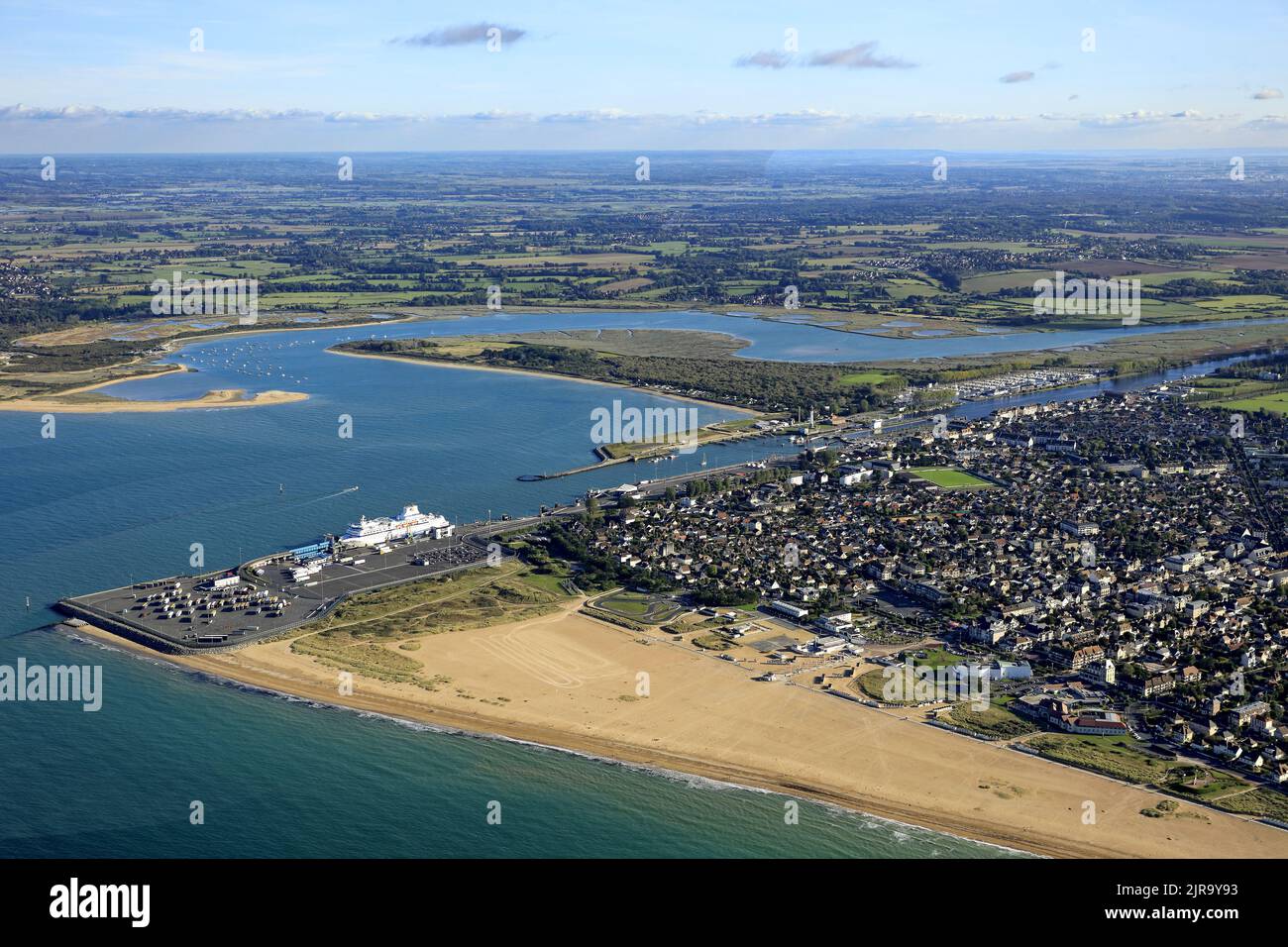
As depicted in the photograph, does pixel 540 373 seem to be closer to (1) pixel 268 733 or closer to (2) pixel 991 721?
(1) pixel 268 733

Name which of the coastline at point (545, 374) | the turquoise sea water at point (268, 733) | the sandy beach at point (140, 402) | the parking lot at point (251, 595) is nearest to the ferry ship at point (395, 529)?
the parking lot at point (251, 595)

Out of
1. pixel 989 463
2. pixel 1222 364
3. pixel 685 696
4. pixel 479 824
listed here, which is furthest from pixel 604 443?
pixel 1222 364

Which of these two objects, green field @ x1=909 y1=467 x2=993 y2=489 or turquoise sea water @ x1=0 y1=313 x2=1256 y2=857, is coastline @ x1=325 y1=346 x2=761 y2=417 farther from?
green field @ x1=909 y1=467 x2=993 y2=489

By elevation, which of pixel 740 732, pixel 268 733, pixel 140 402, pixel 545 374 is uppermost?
pixel 545 374

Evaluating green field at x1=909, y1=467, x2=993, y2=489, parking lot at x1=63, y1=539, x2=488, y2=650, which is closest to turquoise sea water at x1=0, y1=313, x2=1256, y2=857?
parking lot at x1=63, y1=539, x2=488, y2=650

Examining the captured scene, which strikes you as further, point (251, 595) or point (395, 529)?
point (395, 529)

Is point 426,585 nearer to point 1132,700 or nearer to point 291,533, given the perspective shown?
point 291,533

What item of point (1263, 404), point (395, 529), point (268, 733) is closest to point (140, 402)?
point (395, 529)
